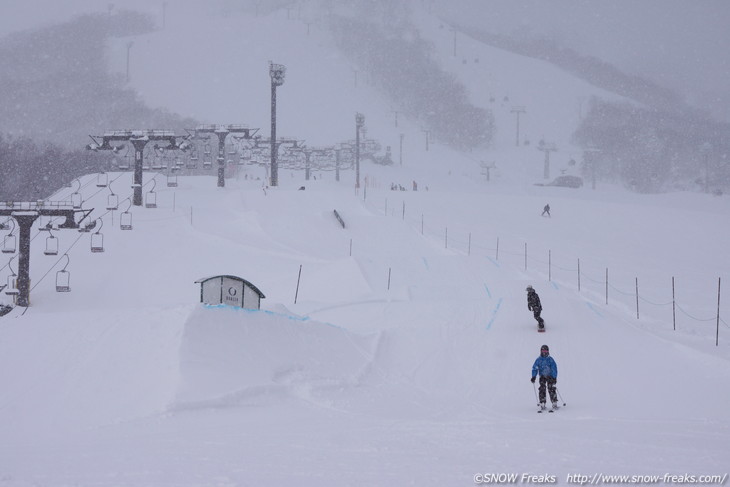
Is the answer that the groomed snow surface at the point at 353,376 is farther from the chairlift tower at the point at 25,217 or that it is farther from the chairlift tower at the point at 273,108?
the chairlift tower at the point at 273,108

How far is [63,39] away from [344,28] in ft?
266

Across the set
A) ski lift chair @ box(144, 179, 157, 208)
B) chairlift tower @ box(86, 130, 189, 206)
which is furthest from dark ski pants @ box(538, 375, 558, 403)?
chairlift tower @ box(86, 130, 189, 206)

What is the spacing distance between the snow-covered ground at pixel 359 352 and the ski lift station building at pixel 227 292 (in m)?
1.00

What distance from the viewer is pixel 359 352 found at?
17.2 m

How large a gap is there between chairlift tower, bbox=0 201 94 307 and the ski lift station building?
37.0ft

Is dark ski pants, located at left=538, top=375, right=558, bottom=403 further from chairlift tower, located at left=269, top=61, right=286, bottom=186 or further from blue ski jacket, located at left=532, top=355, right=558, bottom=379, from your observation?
chairlift tower, located at left=269, top=61, right=286, bottom=186

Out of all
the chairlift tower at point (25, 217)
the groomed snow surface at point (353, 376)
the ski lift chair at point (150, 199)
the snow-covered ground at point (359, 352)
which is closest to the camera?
the groomed snow surface at point (353, 376)

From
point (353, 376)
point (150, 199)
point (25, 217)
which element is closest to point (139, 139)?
point (150, 199)

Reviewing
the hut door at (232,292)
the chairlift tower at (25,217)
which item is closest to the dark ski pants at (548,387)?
the hut door at (232,292)

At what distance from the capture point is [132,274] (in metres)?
33.1

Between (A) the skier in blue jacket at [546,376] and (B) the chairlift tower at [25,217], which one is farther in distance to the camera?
(B) the chairlift tower at [25,217]

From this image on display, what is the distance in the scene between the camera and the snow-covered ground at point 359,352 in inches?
326

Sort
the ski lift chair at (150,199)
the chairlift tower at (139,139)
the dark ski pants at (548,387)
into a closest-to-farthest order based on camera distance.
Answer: the dark ski pants at (548,387), the chairlift tower at (139,139), the ski lift chair at (150,199)

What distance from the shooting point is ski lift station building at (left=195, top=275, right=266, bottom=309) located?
18.9 metres
